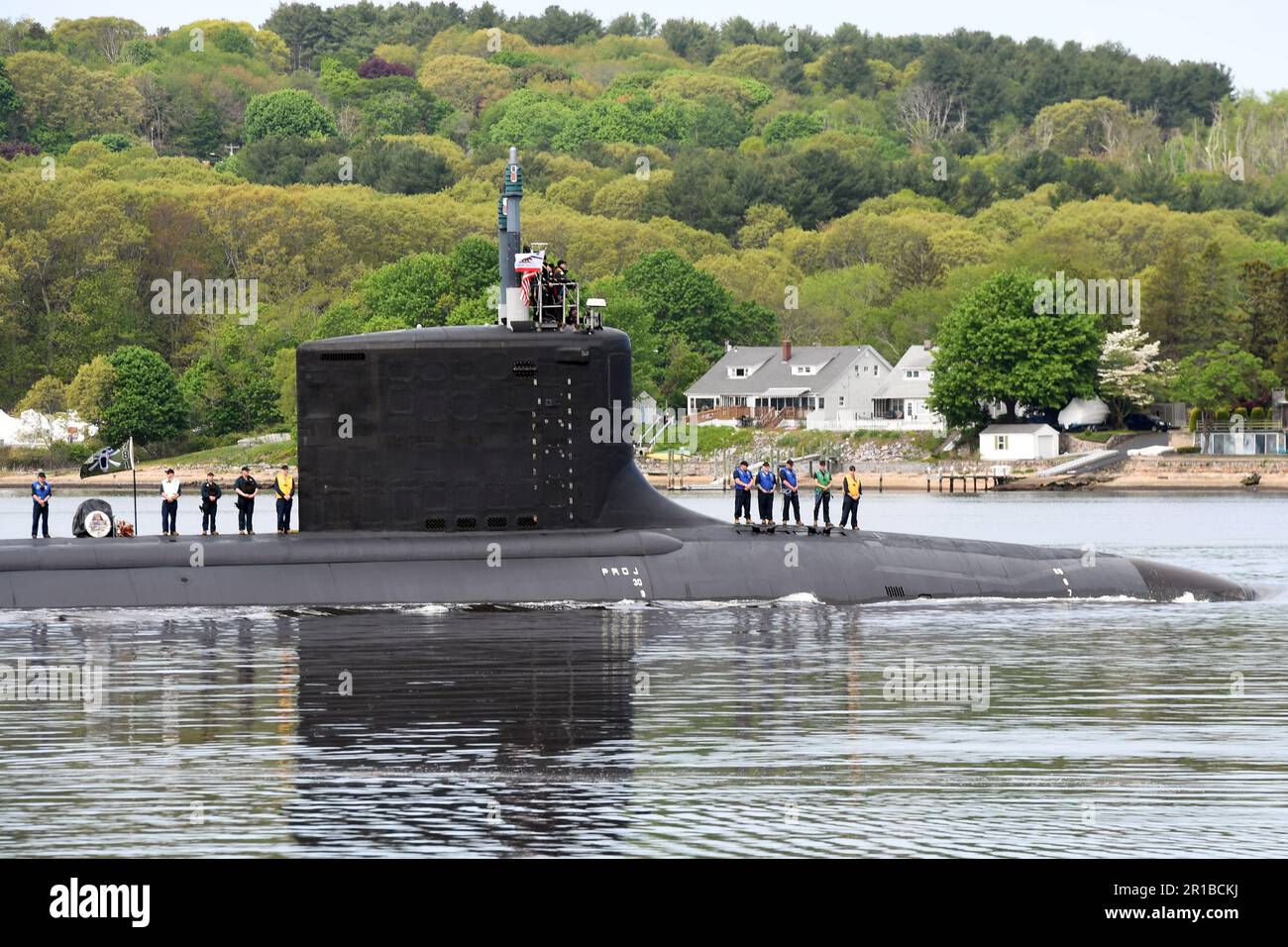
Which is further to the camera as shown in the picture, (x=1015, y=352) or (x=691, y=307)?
(x=691, y=307)

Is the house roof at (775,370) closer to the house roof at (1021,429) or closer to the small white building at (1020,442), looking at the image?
the house roof at (1021,429)

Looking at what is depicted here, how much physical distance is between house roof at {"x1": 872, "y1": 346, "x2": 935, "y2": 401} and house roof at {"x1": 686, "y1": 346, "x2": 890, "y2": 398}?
2.01 meters

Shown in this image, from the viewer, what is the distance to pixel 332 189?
173500 mm

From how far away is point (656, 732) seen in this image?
2067 cm

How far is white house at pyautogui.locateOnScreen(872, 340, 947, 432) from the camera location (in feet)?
420

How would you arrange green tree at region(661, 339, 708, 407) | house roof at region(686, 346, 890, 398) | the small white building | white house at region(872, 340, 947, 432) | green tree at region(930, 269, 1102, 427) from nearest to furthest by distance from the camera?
green tree at region(930, 269, 1102, 427) < the small white building < white house at region(872, 340, 947, 432) < house roof at region(686, 346, 890, 398) < green tree at region(661, 339, 708, 407)

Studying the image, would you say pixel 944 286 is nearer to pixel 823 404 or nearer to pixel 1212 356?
A: pixel 823 404

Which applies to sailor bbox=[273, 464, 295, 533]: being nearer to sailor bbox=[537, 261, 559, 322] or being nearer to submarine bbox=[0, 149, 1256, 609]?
submarine bbox=[0, 149, 1256, 609]

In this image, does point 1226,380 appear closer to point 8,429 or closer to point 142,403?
point 142,403
